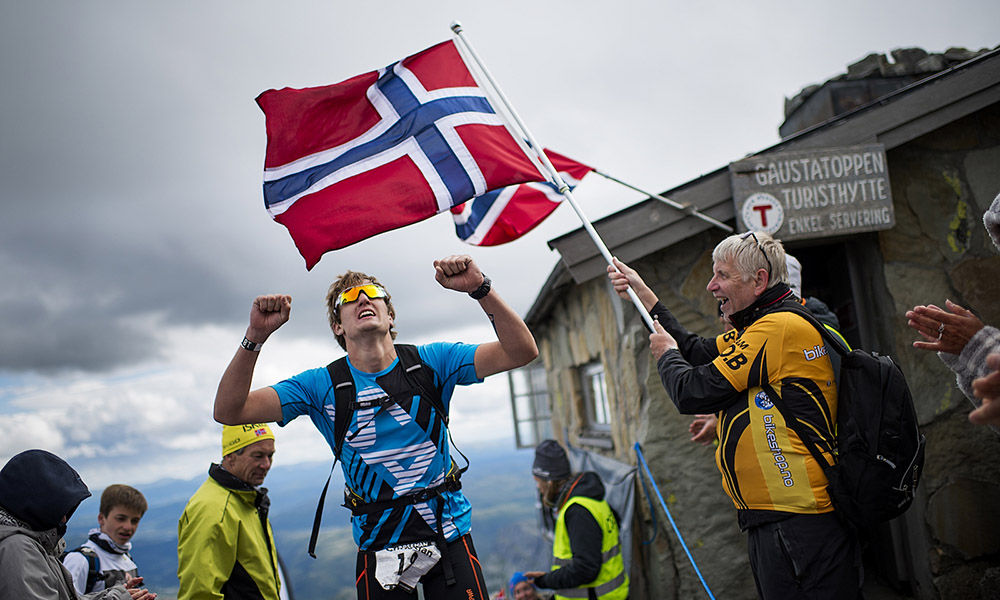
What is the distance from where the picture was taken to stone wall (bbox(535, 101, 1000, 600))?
14.3 ft

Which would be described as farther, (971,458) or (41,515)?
(971,458)

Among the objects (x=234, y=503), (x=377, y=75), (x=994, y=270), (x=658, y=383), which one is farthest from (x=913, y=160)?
(x=234, y=503)

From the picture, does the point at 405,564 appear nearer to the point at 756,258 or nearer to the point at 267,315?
the point at 267,315

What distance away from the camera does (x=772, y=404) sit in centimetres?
239

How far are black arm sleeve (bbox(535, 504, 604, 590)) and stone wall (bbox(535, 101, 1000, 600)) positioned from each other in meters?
0.71

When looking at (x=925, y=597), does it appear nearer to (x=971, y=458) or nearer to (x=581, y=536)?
(x=971, y=458)

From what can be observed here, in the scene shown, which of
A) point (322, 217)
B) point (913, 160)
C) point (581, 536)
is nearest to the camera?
point (322, 217)

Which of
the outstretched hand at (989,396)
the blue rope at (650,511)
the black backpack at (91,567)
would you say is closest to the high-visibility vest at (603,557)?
the blue rope at (650,511)

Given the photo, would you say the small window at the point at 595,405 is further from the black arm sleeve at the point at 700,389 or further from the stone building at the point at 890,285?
the black arm sleeve at the point at 700,389

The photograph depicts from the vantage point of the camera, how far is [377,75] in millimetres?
3588

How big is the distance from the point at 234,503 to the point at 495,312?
1801 millimetres

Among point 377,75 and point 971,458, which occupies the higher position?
point 377,75

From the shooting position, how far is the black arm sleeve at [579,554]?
13.0 ft

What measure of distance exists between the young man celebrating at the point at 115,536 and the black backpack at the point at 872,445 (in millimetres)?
3838
